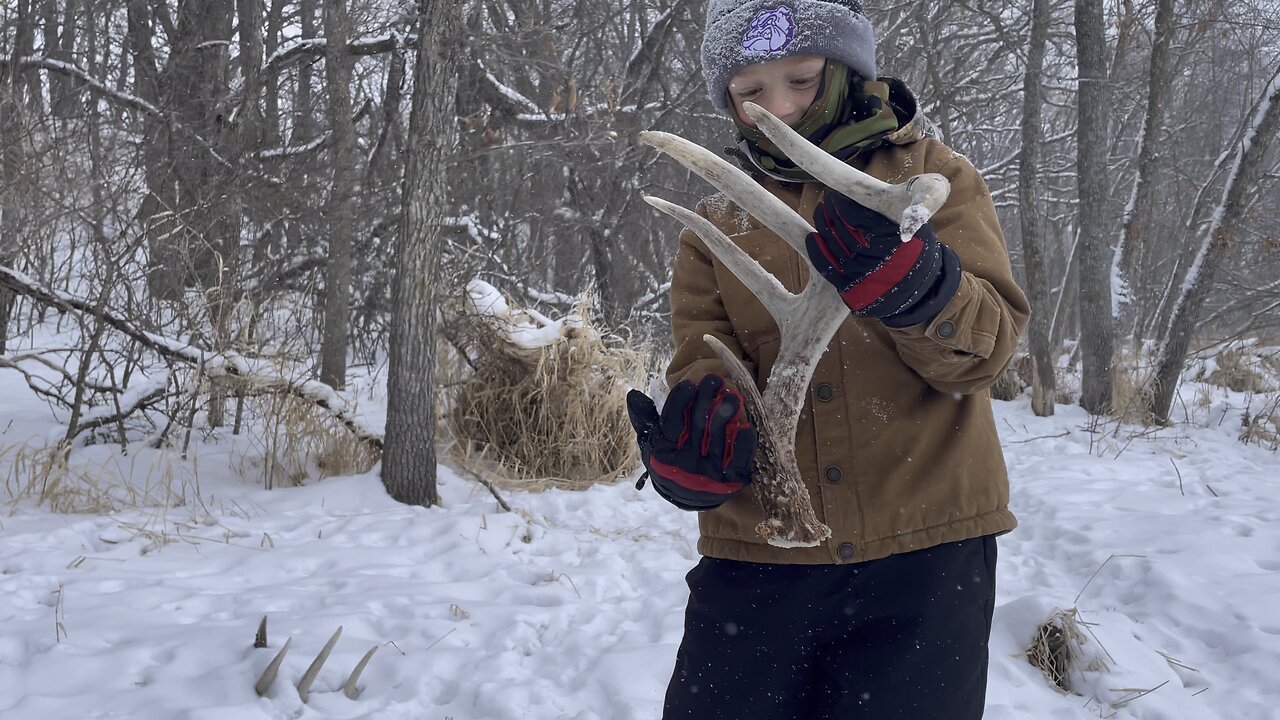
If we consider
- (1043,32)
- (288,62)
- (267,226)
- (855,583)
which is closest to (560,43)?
(288,62)

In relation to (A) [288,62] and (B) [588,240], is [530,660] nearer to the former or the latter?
(A) [288,62]

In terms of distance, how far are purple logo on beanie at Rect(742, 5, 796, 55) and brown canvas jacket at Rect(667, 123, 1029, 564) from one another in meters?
0.26

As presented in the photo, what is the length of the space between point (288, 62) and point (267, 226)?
1963 millimetres

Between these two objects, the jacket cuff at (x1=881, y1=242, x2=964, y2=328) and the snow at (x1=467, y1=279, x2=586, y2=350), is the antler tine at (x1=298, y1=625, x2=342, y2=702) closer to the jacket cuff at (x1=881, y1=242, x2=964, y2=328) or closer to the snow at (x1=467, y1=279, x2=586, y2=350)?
the jacket cuff at (x1=881, y1=242, x2=964, y2=328)

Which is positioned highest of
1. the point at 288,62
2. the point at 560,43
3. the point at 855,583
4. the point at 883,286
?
the point at 560,43

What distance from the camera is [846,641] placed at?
1.42 m

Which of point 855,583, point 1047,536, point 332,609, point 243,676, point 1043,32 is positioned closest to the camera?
point 855,583

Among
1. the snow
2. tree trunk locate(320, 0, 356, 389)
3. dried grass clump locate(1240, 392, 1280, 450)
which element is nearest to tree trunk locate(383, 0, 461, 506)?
the snow

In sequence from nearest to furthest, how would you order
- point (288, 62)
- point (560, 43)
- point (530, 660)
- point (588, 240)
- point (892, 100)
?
point (892, 100) → point (530, 660) → point (288, 62) → point (560, 43) → point (588, 240)

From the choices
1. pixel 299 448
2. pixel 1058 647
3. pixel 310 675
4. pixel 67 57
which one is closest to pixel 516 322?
pixel 299 448

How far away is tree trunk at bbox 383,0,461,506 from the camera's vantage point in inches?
162

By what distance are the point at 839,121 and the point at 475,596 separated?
2.40 metres

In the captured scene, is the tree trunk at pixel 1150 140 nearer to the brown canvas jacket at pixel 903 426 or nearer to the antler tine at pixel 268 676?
the brown canvas jacket at pixel 903 426

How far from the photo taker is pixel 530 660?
277 centimetres
